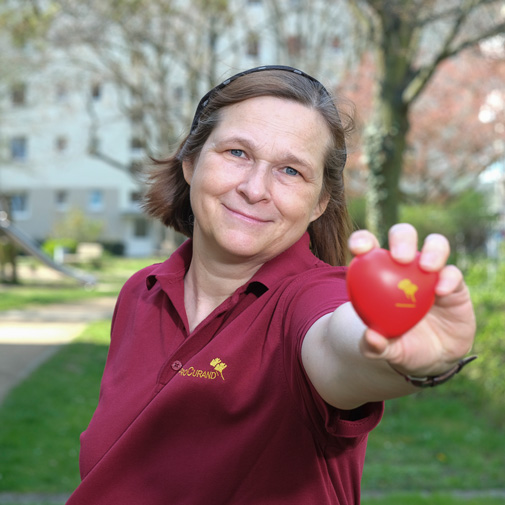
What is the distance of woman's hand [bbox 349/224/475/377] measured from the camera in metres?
1.20

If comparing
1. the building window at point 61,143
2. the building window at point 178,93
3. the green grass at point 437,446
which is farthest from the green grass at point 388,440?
the building window at point 61,143

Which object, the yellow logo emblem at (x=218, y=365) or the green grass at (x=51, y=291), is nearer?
the yellow logo emblem at (x=218, y=365)

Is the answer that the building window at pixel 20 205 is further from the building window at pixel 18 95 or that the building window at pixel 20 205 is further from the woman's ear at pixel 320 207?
the woman's ear at pixel 320 207

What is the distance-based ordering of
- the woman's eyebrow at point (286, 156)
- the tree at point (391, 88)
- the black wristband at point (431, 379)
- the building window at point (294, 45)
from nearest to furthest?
the black wristband at point (431, 379), the woman's eyebrow at point (286, 156), the tree at point (391, 88), the building window at point (294, 45)

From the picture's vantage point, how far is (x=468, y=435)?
6.58 m

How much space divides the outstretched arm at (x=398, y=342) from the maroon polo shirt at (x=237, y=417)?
0.11 metres

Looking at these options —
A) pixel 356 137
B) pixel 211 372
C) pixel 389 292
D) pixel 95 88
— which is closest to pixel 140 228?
pixel 95 88

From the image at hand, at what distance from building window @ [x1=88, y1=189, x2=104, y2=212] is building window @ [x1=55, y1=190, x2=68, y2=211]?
1.52 metres

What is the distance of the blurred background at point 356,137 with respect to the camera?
607 cm

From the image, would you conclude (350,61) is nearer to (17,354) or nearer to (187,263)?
(17,354)

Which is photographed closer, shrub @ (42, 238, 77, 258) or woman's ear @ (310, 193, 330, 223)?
woman's ear @ (310, 193, 330, 223)

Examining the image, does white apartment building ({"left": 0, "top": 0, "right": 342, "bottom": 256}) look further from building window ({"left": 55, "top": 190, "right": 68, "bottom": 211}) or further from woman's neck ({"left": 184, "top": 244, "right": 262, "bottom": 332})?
woman's neck ({"left": 184, "top": 244, "right": 262, "bottom": 332})

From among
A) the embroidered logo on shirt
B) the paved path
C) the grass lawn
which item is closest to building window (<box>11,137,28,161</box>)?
the paved path

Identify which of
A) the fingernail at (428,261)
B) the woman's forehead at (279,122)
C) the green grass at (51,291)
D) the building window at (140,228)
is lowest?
the building window at (140,228)
